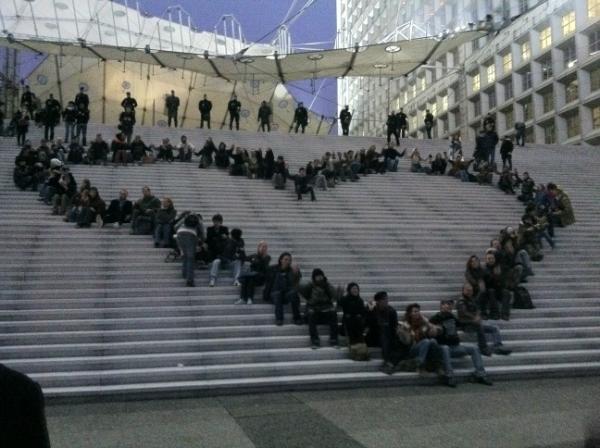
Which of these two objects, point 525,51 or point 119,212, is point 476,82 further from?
point 119,212

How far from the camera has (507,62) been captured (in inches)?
1928

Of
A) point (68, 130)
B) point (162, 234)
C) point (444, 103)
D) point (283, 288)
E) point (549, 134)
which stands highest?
point (444, 103)

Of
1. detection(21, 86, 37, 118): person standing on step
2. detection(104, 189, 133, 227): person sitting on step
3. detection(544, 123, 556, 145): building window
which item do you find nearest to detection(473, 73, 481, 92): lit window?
detection(544, 123, 556, 145): building window

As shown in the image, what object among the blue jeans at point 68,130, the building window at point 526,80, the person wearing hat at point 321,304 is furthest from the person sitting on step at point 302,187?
the building window at point 526,80

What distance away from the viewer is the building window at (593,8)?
3818cm

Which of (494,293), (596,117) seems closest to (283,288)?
(494,293)

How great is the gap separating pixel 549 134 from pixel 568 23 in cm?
809

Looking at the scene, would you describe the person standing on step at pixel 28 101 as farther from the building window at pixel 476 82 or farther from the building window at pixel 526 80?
the building window at pixel 476 82

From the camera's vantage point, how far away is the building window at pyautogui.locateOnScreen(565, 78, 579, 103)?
136 feet

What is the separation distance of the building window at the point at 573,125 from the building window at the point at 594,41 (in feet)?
14.9

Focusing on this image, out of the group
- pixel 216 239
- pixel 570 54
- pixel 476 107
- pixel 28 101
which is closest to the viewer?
pixel 216 239

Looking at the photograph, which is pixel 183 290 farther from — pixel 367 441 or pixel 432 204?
pixel 432 204

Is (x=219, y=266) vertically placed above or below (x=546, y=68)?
below

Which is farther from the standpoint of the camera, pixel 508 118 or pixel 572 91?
pixel 508 118
